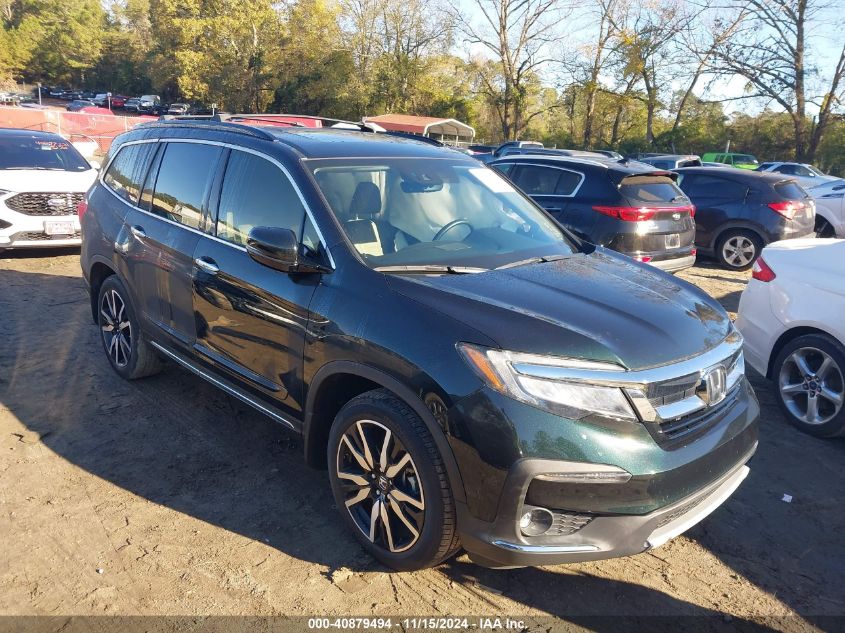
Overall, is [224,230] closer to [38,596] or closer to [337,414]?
[337,414]

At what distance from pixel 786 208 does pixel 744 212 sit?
1.91 ft

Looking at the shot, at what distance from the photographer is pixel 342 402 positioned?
315cm

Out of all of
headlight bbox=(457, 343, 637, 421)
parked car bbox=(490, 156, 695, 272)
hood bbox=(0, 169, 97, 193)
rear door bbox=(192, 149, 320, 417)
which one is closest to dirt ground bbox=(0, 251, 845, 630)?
rear door bbox=(192, 149, 320, 417)

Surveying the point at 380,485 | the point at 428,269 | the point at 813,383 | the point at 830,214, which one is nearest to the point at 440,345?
the point at 428,269

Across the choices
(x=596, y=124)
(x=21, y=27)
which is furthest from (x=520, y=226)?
(x=21, y=27)

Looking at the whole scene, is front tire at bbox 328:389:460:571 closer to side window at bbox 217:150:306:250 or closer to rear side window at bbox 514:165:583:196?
side window at bbox 217:150:306:250

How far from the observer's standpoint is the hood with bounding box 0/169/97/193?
8.49m

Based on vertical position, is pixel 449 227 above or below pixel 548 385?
above

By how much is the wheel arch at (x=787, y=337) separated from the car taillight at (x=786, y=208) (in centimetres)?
636

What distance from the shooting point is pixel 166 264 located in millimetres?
4078

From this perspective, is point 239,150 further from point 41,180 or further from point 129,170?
point 41,180

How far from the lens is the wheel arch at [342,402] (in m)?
2.52

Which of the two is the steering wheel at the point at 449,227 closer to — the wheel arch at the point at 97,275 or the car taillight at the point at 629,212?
the wheel arch at the point at 97,275

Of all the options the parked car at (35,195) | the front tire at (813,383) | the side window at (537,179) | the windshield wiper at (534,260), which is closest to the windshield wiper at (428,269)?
the windshield wiper at (534,260)
